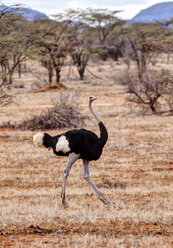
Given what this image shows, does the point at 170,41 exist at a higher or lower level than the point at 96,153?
higher

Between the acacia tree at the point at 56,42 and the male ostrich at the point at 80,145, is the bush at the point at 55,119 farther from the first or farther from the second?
the acacia tree at the point at 56,42

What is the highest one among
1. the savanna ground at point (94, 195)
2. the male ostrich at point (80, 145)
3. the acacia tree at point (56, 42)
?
the acacia tree at point (56, 42)

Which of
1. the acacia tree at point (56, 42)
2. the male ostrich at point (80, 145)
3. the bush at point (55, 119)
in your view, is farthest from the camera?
the acacia tree at point (56, 42)

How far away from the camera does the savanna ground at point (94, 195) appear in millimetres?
5812

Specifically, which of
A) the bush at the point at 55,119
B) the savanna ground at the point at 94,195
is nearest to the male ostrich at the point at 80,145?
the savanna ground at the point at 94,195

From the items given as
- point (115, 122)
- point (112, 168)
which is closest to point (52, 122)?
point (115, 122)

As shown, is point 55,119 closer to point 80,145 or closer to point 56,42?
point 80,145

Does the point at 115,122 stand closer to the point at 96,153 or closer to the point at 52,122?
the point at 52,122

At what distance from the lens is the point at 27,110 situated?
2272cm

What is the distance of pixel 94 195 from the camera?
8.23 m

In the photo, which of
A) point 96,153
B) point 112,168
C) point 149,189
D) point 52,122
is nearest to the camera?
point 96,153

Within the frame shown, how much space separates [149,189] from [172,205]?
123cm

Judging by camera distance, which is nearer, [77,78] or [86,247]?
[86,247]

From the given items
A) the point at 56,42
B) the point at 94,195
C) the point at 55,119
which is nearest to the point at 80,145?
the point at 94,195
